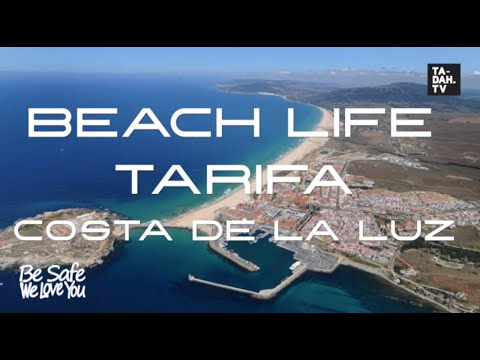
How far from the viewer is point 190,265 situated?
3.96 m

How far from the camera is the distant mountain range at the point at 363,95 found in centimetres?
372

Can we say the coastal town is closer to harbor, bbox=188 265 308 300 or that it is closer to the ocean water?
harbor, bbox=188 265 308 300

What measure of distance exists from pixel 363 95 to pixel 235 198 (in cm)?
177

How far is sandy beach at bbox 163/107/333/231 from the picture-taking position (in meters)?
3.72

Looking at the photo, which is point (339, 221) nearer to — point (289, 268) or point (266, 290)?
point (289, 268)

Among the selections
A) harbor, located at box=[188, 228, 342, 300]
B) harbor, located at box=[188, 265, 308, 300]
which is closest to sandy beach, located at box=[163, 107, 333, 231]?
harbor, located at box=[188, 228, 342, 300]

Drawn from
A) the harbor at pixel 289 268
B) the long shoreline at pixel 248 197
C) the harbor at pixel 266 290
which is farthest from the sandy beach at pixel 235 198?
the harbor at pixel 266 290

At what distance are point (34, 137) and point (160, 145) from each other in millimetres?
1073

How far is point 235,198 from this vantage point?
385cm

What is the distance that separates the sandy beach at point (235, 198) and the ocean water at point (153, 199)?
0.08 m
